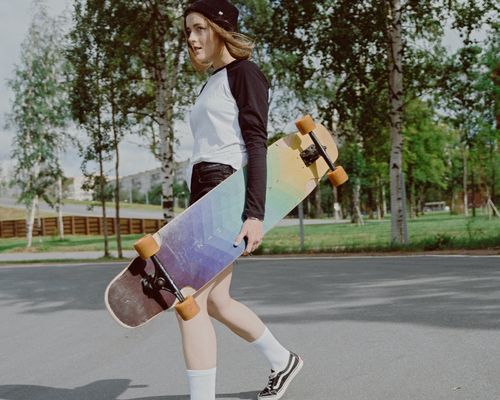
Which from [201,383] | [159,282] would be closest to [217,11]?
[159,282]

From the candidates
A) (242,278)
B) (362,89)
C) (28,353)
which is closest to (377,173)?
(362,89)

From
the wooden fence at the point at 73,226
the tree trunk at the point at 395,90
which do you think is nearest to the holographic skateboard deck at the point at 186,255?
the tree trunk at the point at 395,90

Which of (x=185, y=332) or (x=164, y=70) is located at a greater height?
(x=164, y=70)

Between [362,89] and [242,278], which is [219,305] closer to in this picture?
[242,278]

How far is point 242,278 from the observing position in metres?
9.66

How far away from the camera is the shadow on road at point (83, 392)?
11.3 feet

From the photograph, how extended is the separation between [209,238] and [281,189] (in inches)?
18.0

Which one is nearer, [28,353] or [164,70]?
[28,353]

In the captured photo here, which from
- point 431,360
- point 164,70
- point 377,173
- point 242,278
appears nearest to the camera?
point 431,360

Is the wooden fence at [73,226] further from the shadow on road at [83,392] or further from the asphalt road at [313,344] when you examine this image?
the shadow on road at [83,392]

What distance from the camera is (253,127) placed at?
8.92ft

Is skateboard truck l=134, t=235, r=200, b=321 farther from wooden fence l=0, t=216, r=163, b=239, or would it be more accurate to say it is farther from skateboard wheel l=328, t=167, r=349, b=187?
wooden fence l=0, t=216, r=163, b=239

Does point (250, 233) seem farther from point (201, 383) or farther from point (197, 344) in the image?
point (201, 383)

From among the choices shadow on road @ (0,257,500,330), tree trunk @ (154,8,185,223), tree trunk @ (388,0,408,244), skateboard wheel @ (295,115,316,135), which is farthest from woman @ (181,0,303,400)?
tree trunk @ (154,8,185,223)
